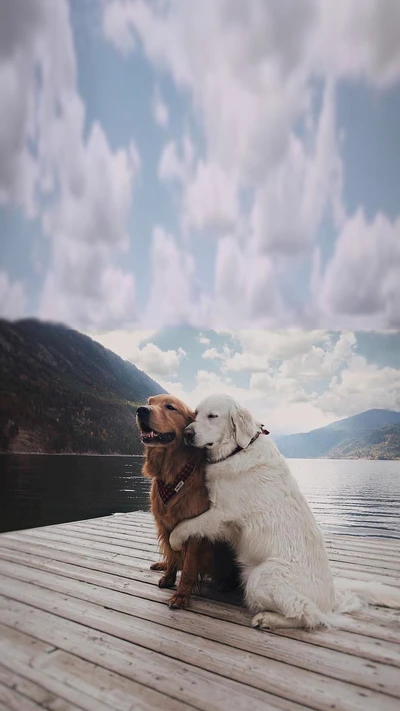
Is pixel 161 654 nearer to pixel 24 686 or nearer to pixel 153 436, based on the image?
pixel 24 686

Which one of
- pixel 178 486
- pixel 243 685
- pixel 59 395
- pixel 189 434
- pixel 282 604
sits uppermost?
pixel 59 395

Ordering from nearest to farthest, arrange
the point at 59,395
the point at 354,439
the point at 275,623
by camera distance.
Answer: the point at 275,623, the point at 59,395, the point at 354,439

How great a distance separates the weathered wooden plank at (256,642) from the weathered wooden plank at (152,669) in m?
0.11

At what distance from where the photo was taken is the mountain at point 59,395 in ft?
243

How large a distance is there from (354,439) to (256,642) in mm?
141942

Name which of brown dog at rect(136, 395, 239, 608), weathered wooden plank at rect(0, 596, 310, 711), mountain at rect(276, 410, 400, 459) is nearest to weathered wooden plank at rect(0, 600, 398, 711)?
weathered wooden plank at rect(0, 596, 310, 711)

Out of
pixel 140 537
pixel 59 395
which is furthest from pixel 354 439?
pixel 140 537

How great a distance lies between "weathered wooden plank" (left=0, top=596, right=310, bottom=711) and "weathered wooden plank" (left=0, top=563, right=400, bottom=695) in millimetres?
113

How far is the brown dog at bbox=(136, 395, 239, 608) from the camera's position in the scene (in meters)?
2.53

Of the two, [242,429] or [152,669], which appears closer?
[152,669]

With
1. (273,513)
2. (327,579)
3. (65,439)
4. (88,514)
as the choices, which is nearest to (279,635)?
(327,579)

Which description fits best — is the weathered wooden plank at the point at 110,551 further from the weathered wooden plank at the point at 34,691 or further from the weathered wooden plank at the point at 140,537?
the weathered wooden plank at the point at 34,691

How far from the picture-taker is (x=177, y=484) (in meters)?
2.57

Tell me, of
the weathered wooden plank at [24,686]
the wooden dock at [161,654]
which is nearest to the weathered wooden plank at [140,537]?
the wooden dock at [161,654]
